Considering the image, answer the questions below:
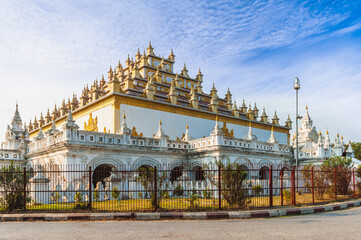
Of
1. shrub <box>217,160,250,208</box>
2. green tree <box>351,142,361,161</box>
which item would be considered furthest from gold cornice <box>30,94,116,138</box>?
green tree <box>351,142,361,161</box>

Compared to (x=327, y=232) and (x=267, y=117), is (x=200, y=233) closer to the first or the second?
(x=327, y=232)

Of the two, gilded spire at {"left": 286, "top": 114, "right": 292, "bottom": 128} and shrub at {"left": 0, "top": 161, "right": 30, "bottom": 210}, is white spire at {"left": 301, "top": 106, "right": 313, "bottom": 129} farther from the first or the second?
shrub at {"left": 0, "top": 161, "right": 30, "bottom": 210}

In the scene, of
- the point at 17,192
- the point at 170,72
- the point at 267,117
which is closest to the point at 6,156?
the point at 17,192

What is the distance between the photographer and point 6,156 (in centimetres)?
2467

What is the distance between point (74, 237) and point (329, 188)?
45.3 ft

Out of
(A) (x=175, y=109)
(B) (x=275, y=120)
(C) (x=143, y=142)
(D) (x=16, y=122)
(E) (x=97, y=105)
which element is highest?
(E) (x=97, y=105)

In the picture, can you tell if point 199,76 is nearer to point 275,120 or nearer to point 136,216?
point 275,120

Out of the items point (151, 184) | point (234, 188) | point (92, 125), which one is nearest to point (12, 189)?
point (151, 184)

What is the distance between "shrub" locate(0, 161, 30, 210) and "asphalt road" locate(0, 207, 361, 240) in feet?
6.62

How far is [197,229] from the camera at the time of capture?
368 inches

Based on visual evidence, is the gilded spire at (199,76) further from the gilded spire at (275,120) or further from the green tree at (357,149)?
the green tree at (357,149)

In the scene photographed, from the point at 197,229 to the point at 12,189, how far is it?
26.2ft

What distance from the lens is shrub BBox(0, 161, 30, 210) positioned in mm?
12711

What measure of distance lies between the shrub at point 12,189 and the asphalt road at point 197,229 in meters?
2.02
